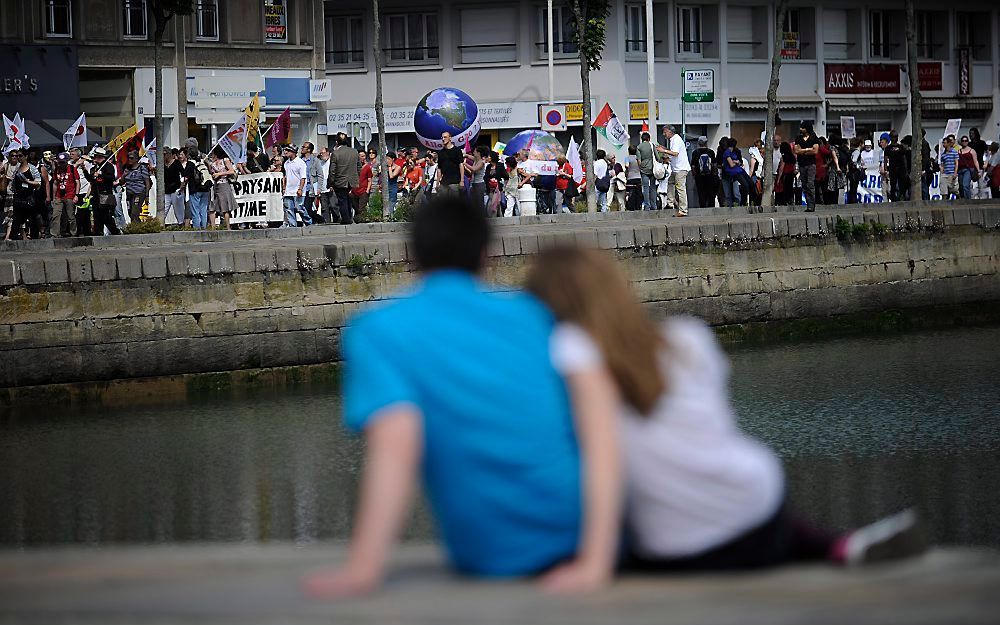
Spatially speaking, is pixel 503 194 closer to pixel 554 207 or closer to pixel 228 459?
pixel 554 207

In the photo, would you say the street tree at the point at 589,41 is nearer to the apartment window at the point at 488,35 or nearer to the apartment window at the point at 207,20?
the apartment window at the point at 207,20

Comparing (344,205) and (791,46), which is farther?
(791,46)

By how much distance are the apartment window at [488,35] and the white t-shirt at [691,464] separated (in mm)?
46900

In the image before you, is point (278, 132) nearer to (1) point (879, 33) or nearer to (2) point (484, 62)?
(2) point (484, 62)

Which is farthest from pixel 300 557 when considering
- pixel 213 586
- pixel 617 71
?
pixel 617 71

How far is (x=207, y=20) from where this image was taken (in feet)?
148

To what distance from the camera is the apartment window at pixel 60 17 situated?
4256 cm

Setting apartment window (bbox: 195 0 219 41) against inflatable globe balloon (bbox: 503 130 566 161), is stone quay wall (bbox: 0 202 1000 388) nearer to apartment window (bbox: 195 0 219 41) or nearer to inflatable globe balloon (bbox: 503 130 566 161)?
inflatable globe balloon (bbox: 503 130 566 161)

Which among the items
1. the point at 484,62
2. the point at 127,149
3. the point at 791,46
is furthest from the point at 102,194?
the point at 791,46

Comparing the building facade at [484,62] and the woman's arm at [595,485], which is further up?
the building facade at [484,62]

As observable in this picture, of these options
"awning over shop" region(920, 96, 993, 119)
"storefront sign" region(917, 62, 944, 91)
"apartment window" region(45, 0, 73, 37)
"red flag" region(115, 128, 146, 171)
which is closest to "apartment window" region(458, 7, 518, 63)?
"apartment window" region(45, 0, 73, 37)

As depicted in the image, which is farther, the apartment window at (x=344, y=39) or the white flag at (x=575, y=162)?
the apartment window at (x=344, y=39)

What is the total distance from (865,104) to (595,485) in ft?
171

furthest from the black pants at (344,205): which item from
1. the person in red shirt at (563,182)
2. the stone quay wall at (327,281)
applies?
the person in red shirt at (563,182)
